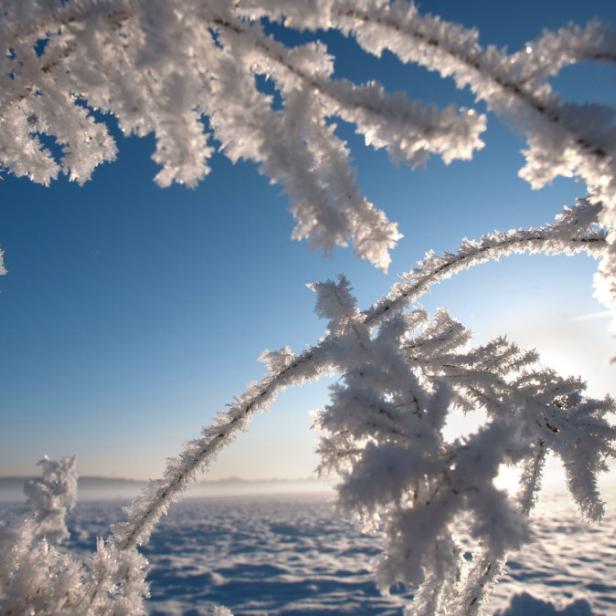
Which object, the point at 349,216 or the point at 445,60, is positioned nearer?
the point at 445,60

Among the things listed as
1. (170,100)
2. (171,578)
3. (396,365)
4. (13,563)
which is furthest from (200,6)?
(171,578)

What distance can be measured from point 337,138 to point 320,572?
18.9 metres

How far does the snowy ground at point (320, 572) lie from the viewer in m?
12.6

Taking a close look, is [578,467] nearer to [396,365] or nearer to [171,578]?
[396,365]

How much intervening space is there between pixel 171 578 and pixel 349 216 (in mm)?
19217

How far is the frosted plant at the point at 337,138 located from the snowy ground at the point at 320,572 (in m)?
7.58

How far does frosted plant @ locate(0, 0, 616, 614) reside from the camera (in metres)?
1.02

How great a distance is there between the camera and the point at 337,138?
52.1 inches

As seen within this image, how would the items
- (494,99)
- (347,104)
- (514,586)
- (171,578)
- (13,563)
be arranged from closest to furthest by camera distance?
(494,99)
(347,104)
(13,563)
(514,586)
(171,578)

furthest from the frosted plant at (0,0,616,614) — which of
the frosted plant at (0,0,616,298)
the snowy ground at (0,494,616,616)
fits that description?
the snowy ground at (0,494,616,616)

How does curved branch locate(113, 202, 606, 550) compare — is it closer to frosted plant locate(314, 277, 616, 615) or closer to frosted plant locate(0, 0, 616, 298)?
frosted plant locate(314, 277, 616, 615)

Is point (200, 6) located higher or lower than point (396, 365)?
higher

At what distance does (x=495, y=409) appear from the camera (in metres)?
2.18

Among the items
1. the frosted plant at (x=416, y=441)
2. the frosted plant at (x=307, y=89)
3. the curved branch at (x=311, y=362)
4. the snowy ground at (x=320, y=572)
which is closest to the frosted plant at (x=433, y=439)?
the frosted plant at (x=416, y=441)
